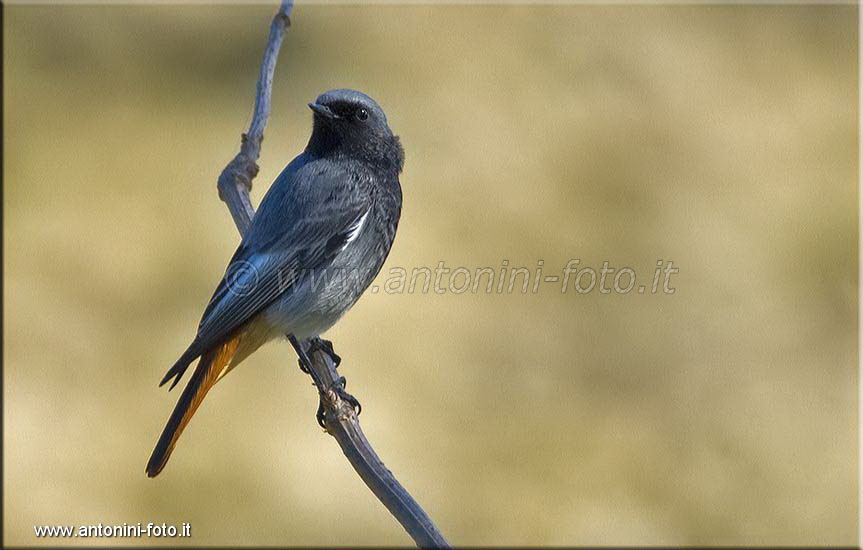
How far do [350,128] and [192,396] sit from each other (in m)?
1.58

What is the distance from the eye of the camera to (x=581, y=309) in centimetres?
1029

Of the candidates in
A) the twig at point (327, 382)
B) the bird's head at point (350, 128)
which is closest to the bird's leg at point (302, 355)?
the twig at point (327, 382)

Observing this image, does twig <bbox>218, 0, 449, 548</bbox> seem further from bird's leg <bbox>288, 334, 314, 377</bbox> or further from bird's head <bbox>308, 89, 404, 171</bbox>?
bird's head <bbox>308, 89, 404, 171</bbox>

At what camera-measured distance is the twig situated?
3328 millimetres

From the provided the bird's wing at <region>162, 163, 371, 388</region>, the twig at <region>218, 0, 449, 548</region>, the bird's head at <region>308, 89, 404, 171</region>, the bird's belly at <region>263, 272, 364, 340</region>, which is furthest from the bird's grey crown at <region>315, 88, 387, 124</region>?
the bird's belly at <region>263, 272, 364, 340</region>

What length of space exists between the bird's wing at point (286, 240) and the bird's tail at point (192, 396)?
96 mm

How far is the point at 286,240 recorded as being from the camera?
5031 mm

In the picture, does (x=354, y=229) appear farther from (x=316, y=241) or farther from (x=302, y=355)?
(x=302, y=355)

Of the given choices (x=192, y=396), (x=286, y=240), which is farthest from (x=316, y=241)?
(x=192, y=396)

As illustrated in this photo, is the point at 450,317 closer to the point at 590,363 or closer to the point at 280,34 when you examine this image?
the point at 590,363

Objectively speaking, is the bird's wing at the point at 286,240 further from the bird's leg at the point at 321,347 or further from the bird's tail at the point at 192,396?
the bird's leg at the point at 321,347

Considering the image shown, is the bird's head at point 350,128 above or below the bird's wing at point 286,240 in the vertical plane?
above

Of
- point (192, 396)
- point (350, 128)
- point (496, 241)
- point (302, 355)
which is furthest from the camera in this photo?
point (496, 241)

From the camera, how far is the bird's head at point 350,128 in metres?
5.23
